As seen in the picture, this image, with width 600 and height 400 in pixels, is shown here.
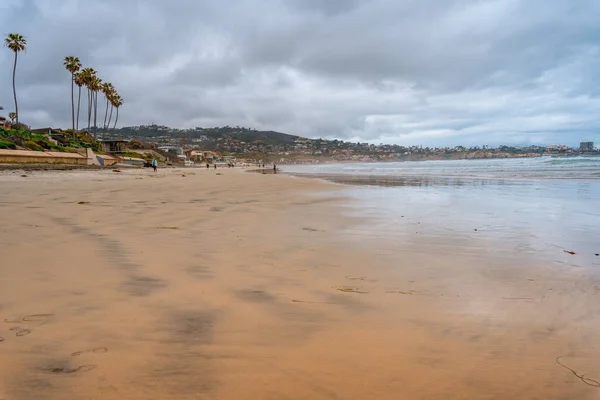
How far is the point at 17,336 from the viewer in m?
2.36

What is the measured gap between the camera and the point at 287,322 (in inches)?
109

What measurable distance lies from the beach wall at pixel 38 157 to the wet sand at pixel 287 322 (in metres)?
38.5

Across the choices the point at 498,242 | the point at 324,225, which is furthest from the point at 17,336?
the point at 498,242

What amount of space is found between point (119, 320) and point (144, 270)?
1.27 metres

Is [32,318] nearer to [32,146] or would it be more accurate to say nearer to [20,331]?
[20,331]

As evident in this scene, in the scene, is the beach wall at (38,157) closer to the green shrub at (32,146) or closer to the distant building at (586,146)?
the green shrub at (32,146)

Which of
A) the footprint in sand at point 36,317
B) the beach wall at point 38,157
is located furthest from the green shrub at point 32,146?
the footprint in sand at point 36,317

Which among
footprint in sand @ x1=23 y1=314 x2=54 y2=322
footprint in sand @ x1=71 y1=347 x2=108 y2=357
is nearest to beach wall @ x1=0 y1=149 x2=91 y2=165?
footprint in sand @ x1=23 y1=314 x2=54 y2=322

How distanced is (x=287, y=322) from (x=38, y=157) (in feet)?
151

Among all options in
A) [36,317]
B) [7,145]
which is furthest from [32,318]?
[7,145]

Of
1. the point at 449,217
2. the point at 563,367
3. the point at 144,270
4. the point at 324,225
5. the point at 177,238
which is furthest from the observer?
the point at 449,217

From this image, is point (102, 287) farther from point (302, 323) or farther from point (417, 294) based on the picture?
point (417, 294)

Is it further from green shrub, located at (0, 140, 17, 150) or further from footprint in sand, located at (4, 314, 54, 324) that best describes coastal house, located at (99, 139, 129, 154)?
footprint in sand, located at (4, 314, 54, 324)

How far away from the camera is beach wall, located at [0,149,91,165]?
3478cm
